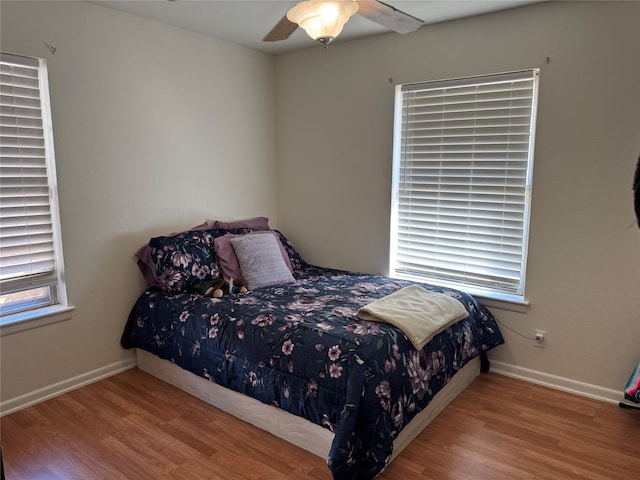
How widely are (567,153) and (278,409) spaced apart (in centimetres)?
228

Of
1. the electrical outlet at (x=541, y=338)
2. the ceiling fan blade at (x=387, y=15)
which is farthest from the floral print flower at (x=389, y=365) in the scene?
the ceiling fan blade at (x=387, y=15)

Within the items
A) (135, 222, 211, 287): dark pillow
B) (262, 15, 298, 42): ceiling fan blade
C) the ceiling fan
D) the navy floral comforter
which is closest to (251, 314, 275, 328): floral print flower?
the navy floral comforter

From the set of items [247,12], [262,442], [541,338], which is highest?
[247,12]

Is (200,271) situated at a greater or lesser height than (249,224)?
lesser

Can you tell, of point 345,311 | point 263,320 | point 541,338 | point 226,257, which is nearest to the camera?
point 263,320

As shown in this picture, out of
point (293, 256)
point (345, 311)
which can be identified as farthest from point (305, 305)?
point (293, 256)

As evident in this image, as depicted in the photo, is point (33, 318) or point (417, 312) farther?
point (33, 318)

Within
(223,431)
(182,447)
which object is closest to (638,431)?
(223,431)

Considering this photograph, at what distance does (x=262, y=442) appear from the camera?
7.73 feet

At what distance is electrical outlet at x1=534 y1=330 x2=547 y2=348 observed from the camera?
117 inches

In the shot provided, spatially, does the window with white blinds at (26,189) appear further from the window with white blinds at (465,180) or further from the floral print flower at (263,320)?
the window with white blinds at (465,180)

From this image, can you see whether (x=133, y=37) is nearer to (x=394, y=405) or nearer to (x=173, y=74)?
(x=173, y=74)

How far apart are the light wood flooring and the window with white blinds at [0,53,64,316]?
2.47ft

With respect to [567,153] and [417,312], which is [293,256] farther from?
[567,153]
